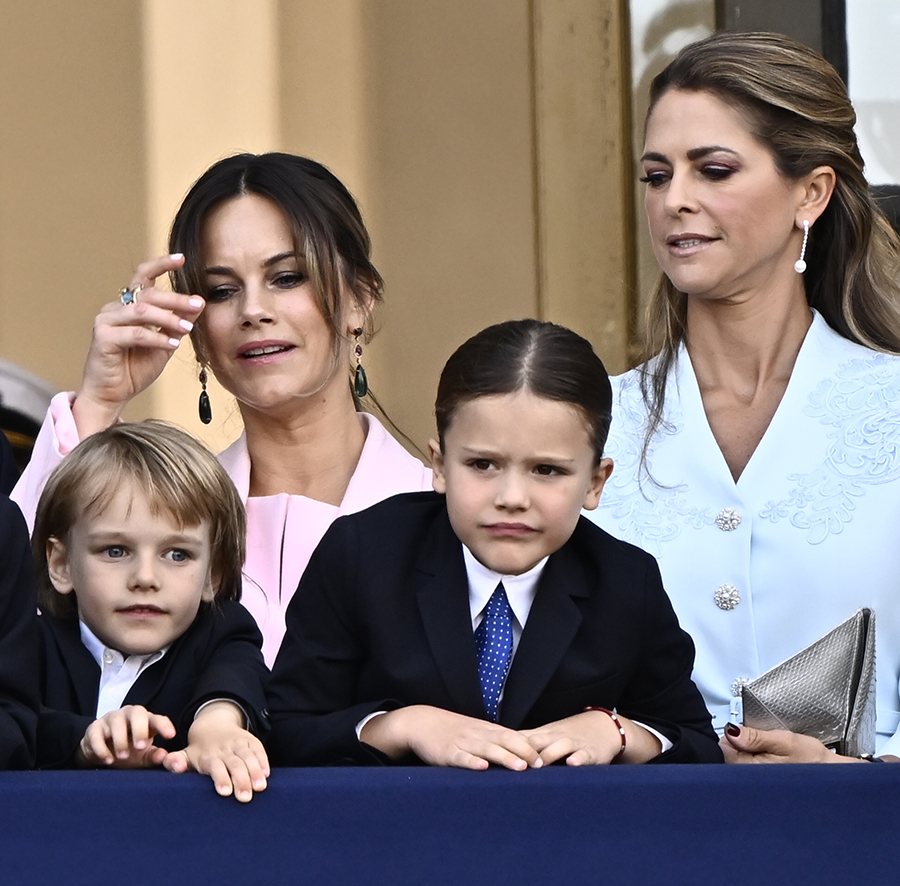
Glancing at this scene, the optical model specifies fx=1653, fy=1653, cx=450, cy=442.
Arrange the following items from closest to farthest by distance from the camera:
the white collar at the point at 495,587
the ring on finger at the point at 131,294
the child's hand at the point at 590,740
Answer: the child's hand at the point at 590,740, the white collar at the point at 495,587, the ring on finger at the point at 131,294

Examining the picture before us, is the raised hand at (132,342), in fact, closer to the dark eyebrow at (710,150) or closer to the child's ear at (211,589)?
Answer: the child's ear at (211,589)

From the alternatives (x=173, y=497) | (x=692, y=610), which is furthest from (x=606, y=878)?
(x=692, y=610)

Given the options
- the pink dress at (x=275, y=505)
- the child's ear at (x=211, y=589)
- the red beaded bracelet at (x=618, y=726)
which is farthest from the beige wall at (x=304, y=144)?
the red beaded bracelet at (x=618, y=726)

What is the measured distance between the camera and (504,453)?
187 cm

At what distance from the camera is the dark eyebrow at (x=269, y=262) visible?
107 inches

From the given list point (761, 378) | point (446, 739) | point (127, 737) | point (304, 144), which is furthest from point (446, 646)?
point (304, 144)

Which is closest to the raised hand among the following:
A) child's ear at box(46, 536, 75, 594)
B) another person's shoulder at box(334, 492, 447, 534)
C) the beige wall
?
child's ear at box(46, 536, 75, 594)

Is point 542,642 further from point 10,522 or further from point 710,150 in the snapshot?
point 710,150

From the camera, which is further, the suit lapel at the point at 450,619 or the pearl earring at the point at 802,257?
the pearl earring at the point at 802,257

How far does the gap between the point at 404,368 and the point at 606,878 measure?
290cm

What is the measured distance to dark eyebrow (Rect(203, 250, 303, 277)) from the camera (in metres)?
2.72

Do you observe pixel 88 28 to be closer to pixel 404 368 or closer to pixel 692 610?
pixel 404 368

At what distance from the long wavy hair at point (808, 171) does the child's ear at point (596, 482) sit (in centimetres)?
61

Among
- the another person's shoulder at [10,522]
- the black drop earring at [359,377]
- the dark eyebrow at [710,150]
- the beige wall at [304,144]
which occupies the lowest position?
the another person's shoulder at [10,522]
